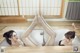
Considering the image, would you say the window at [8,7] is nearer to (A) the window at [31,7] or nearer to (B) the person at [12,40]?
(A) the window at [31,7]

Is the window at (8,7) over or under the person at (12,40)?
over

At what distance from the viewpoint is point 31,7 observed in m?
3.41

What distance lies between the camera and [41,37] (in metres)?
2.16

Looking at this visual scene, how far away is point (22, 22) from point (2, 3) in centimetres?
81

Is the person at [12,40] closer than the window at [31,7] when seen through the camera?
Yes

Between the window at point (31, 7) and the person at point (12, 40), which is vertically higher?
the window at point (31, 7)

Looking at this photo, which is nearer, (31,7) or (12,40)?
(12,40)

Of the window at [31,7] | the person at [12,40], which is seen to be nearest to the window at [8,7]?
the window at [31,7]

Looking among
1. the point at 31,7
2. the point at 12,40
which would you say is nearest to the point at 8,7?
the point at 31,7

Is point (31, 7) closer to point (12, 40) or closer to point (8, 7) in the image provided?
point (8, 7)

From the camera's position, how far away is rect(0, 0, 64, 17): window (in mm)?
3336

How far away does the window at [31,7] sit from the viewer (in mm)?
3336

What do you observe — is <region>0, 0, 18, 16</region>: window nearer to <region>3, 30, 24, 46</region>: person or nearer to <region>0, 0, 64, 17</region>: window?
<region>0, 0, 64, 17</region>: window

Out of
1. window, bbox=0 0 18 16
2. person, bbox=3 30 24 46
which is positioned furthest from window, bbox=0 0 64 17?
person, bbox=3 30 24 46
